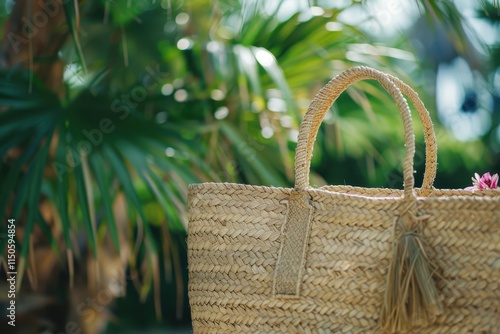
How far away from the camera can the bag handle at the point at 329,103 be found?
0.89m

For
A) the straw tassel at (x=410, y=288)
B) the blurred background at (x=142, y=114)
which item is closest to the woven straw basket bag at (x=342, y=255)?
the straw tassel at (x=410, y=288)

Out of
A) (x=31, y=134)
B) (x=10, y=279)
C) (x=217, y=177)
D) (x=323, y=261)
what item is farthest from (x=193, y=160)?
(x=323, y=261)

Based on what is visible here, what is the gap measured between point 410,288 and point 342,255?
4.2 inches

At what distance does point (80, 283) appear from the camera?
79.3 inches

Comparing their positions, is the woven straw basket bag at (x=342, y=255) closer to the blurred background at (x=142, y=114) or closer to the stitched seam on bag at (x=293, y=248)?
the stitched seam on bag at (x=293, y=248)

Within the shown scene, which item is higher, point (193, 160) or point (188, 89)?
point (188, 89)

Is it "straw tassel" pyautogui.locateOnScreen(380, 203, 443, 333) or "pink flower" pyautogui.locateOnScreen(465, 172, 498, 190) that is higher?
"pink flower" pyautogui.locateOnScreen(465, 172, 498, 190)

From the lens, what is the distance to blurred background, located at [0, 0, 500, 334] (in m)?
1.73

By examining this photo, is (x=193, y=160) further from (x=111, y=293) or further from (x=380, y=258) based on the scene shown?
(x=380, y=258)

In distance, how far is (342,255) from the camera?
3.05ft

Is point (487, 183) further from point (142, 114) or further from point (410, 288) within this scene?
point (142, 114)

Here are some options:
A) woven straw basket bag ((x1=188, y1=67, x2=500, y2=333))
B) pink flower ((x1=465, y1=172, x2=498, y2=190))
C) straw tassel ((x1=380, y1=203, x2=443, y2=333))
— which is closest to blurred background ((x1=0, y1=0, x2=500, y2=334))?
pink flower ((x1=465, y1=172, x2=498, y2=190))

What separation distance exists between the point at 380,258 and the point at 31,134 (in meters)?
1.15

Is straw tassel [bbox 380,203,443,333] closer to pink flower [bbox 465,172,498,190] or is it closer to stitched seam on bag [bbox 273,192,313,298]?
Answer: stitched seam on bag [bbox 273,192,313,298]
